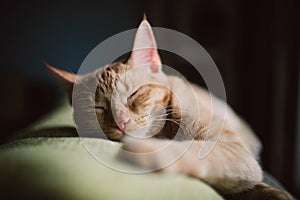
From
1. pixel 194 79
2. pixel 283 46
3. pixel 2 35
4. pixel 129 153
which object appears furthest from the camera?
pixel 283 46

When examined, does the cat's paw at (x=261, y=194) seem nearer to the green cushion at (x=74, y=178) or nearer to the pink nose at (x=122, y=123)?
the green cushion at (x=74, y=178)

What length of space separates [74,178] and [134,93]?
0.95ft

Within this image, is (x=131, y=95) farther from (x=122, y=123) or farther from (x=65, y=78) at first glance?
(x=65, y=78)

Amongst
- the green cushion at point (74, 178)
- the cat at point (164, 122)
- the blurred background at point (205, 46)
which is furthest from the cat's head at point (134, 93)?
the blurred background at point (205, 46)

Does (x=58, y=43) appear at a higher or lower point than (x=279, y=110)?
higher

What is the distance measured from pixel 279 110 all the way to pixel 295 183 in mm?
334

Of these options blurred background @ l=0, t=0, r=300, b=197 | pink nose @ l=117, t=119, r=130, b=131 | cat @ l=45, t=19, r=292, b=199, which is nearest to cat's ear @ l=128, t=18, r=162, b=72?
cat @ l=45, t=19, r=292, b=199

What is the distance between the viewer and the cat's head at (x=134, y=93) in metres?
0.65

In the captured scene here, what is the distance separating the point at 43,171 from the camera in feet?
1.39

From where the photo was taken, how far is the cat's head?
65 cm

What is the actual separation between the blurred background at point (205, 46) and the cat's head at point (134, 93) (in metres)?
0.25

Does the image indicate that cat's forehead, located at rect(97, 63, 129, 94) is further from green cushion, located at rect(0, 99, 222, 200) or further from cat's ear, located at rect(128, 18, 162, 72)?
green cushion, located at rect(0, 99, 222, 200)

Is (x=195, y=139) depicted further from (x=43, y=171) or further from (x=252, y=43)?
(x=252, y=43)

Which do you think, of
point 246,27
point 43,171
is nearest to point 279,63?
point 246,27
